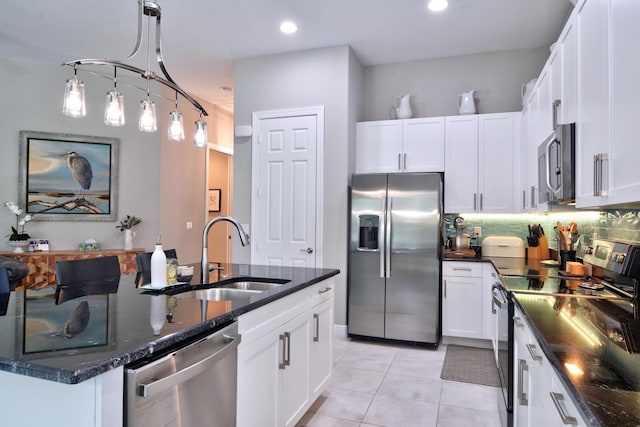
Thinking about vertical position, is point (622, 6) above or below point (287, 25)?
below

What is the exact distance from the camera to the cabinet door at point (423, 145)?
4176 mm

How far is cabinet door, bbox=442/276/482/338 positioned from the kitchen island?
2740mm

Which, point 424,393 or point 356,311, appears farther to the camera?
point 356,311

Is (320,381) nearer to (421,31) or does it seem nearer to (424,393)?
(424,393)

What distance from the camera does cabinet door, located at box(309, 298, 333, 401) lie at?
7.91 feet

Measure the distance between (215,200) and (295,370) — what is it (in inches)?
220

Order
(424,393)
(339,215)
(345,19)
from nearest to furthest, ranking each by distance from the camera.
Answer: (424,393) < (345,19) < (339,215)

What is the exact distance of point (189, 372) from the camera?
1280mm

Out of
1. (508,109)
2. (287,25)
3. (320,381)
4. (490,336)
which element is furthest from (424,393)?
(287,25)

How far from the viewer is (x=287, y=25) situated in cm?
375

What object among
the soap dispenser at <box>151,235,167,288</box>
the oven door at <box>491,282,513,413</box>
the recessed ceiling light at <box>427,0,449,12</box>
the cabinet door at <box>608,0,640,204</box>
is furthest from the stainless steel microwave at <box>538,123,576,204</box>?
the soap dispenser at <box>151,235,167,288</box>

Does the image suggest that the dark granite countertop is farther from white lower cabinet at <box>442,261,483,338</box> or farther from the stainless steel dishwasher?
white lower cabinet at <box>442,261,483,338</box>

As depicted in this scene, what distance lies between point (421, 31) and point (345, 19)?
0.79m

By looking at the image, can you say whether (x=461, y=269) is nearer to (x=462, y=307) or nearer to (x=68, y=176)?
(x=462, y=307)
